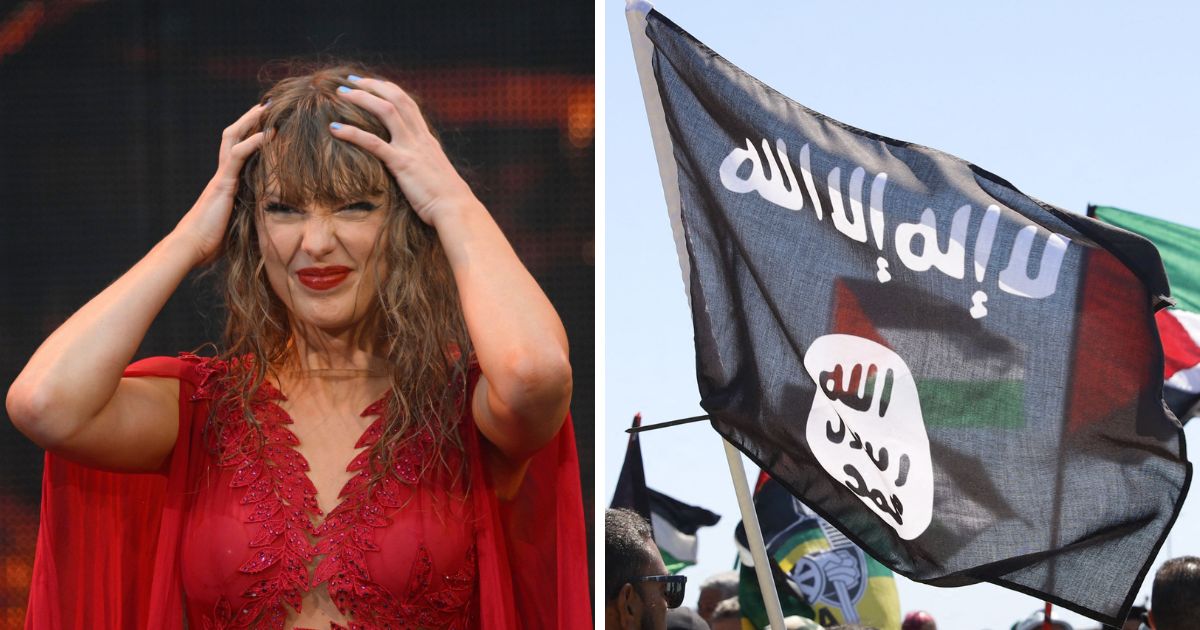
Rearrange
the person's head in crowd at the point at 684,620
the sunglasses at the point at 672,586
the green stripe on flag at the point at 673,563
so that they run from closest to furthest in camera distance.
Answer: the sunglasses at the point at 672,586, the person's head in crowd at the point at 684,620, the green stripe on flag at the point at 673,563

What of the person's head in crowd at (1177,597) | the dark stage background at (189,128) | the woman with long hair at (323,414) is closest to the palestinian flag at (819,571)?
the person's head in crowd at (1177,597)

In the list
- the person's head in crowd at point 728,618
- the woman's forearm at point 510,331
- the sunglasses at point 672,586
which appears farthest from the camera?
the person's head in crowd at point 728,618

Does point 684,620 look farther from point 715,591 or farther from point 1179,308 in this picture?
point 1179,308

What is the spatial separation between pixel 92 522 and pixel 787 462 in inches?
64.9

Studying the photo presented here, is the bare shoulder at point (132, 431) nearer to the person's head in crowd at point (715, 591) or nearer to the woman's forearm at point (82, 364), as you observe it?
the woman's forearm at point (82, 364)

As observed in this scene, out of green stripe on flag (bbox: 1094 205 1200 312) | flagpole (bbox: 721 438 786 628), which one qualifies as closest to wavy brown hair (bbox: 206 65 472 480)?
flagpole (bbox: 721 438 786 628)

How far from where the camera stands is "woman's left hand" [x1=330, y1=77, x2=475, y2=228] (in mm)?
2365

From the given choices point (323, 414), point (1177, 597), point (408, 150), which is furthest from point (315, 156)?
point (1177, 597)

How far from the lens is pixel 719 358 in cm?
354

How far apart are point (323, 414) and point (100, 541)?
0.48 metres

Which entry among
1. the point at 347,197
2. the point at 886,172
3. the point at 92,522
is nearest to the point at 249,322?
the point at 347,197

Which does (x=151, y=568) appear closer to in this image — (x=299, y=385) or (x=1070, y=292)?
(x=299, y=385)

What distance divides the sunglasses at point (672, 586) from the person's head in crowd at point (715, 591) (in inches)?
148

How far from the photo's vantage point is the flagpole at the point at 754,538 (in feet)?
10.9
